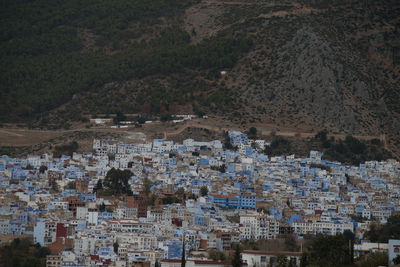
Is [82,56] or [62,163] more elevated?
[82,56]

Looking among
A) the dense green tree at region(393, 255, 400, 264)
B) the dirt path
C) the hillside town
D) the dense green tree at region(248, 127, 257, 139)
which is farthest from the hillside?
the dense green tree at region(393, 255, 400, 264)

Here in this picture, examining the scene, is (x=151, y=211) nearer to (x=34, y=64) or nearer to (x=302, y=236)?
(x=302, y=236)

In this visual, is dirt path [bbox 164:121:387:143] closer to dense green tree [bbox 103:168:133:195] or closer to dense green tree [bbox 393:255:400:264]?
dense green tree [bbox 103:168:133:195]

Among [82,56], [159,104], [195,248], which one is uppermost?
[82,56]

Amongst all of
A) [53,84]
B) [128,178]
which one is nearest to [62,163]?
[128,178]

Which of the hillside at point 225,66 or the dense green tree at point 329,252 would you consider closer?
the dense green tree at point 329,252

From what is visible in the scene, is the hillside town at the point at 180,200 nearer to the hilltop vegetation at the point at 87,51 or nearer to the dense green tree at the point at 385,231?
the dense green tree at the point at 385,231

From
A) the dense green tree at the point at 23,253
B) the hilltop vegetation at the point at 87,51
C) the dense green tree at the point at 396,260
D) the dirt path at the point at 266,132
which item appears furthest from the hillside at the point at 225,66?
the dense green tree at the point at 396,260
